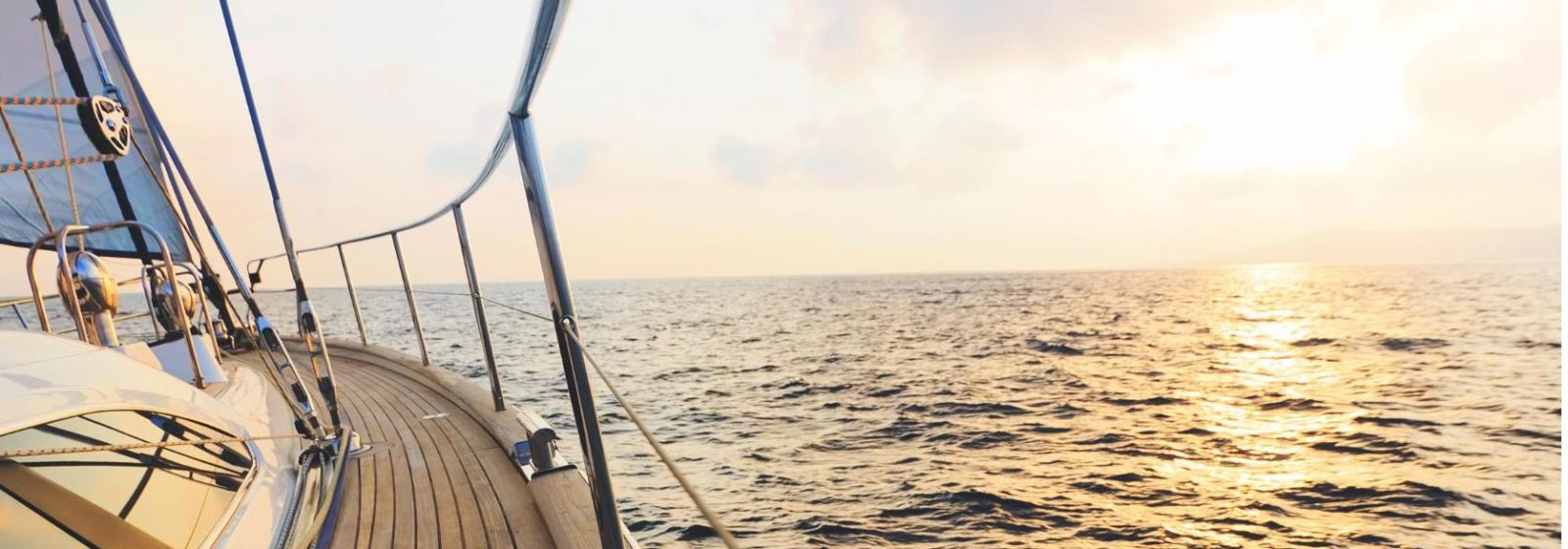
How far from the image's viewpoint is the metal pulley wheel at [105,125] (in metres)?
2.12

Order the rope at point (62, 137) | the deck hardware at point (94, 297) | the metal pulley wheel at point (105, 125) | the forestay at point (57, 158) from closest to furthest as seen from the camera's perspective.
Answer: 1. the deck hardware at point (94, 297)
2. the metal pulley wheel at point (105, 125)
3. the rope at point (62, 137)
4. the forestay at point (57, 158)

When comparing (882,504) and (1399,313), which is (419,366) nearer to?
(882,504)

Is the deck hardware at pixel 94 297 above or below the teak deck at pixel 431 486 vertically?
above

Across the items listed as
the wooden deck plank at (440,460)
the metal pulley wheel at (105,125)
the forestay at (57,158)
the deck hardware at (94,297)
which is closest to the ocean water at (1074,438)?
the wooden deck plank at (440,460)

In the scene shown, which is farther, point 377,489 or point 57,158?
point 57,158

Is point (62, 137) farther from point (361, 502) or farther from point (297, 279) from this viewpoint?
point (361, 502)

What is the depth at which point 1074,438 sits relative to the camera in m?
9.43

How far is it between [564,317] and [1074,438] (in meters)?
9.54

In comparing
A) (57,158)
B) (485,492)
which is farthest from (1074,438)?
(57,158)

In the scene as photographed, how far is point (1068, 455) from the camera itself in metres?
8.51

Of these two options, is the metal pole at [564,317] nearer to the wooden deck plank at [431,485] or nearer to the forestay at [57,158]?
the wooden deck plank at [431,485]

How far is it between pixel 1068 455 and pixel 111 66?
947cm

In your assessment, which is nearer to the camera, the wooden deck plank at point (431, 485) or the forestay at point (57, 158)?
the wooden deck plank at point (431, 485)

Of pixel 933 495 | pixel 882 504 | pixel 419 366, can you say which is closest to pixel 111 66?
pixel 419 366
